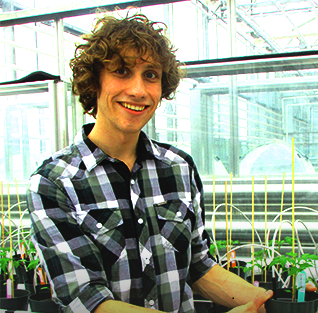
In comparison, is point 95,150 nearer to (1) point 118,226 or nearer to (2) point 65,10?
(1) point 118,226

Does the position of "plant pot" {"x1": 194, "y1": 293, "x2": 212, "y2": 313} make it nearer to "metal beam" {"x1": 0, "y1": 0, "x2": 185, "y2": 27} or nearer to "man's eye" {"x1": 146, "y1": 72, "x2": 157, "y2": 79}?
"man's eye" {"x1": 146, "y1": 72, "x2": 157, "y2": 79}

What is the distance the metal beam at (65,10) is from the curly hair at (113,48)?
988 mm

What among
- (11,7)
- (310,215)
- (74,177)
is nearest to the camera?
(74,177)

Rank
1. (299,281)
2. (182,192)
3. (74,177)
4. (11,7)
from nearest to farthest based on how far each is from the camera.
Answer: (74,177) < (182,192) < (299,281) < (11,7)

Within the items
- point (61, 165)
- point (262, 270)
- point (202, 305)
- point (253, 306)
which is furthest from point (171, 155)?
point (262, 270)

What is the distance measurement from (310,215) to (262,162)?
285 mm

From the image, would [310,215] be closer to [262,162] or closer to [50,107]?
[262,162]

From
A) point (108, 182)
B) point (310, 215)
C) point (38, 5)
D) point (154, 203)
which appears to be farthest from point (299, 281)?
point (38, 5)

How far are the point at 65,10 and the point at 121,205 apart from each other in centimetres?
139

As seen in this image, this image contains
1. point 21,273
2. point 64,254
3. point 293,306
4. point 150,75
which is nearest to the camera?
point 64,254

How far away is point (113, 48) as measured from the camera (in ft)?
2.13

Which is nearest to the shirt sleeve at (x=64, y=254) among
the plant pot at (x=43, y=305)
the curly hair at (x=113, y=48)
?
the curly hair at (x=113, y=48)

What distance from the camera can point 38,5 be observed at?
1799mm

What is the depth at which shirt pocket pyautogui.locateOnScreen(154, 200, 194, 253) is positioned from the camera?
2.31 ft
